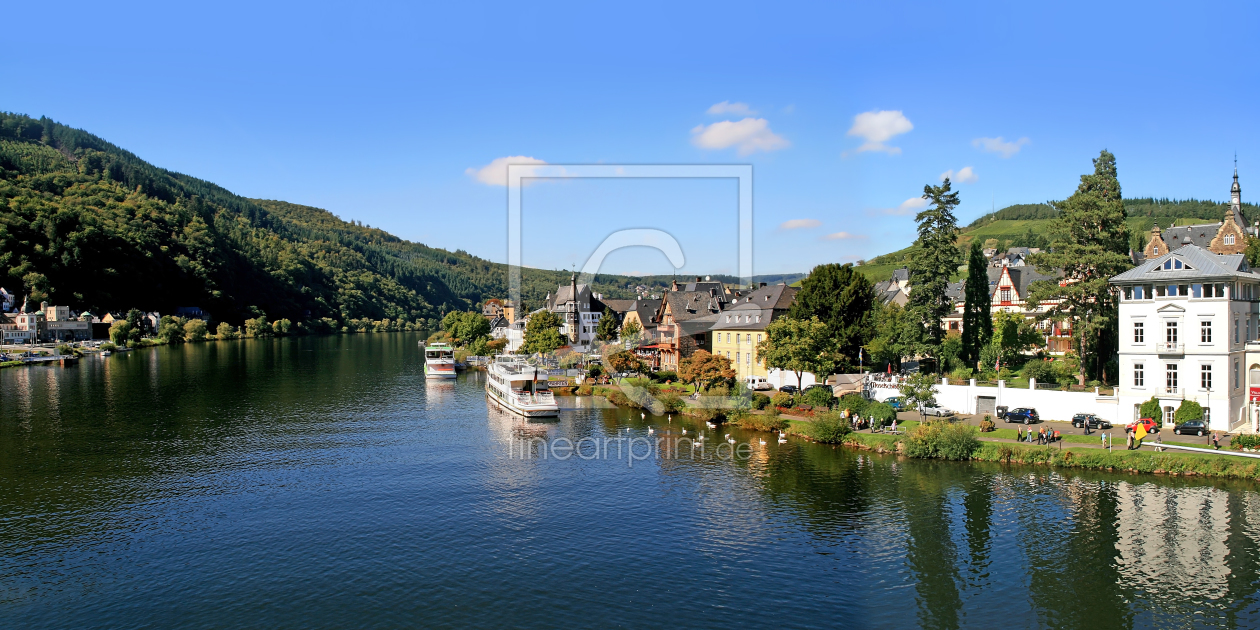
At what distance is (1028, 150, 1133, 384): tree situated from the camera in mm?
58188

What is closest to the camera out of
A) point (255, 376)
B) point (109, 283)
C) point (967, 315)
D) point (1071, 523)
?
point (1071, 523)

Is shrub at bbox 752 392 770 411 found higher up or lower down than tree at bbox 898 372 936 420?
lower down

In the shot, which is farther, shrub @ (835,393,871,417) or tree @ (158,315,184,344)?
tree @ (158,315,184,344)

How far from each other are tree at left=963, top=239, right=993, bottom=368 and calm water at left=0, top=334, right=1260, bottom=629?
26.3 metres

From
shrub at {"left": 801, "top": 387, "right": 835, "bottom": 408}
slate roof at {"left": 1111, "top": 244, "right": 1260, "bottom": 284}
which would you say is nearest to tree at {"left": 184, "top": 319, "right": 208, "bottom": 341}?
shrub at {"left": 801, "top": 387, "right": 835, "bottom": 408}

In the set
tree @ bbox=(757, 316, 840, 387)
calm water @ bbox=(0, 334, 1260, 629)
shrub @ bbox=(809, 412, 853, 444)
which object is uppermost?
tree @ bbox=(757, 316, 840, 387)

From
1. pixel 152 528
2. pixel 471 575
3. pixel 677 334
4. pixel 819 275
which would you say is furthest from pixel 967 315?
pixel 152 528

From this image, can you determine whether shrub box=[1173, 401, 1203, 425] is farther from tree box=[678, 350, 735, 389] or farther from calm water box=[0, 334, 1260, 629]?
tree box=[678, 350, 735, 389]

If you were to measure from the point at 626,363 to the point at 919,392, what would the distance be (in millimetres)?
40061

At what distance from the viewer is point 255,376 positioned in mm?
108750

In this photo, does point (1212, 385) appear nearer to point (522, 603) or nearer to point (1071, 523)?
point (1071, 523)

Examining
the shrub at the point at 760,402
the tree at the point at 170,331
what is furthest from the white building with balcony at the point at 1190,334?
the tree at the point at 170,331

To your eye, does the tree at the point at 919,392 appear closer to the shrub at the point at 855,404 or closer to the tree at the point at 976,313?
the shrub at the point at 855,404

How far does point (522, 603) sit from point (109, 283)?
215 m
